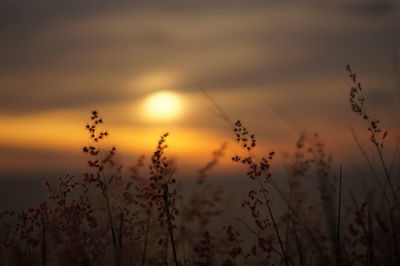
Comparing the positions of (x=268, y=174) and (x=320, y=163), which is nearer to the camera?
(x=320, y=163)

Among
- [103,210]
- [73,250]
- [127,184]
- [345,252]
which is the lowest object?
[345,252]

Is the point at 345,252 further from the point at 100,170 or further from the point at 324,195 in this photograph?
the point at 100,170

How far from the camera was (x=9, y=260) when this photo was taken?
404cm

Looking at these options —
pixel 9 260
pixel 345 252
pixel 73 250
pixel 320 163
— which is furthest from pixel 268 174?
pixel 9 260

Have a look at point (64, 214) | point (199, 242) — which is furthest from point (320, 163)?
point (64, 214)

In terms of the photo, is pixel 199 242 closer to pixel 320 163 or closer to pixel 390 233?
pixel 320 163

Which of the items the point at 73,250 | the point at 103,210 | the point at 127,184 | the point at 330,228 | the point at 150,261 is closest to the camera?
the point at 330,228

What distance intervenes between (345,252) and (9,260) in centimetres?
246

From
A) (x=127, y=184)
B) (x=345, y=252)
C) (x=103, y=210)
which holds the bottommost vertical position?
(x=345, y=252)

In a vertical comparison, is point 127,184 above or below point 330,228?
above

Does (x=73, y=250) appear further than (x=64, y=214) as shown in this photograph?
No

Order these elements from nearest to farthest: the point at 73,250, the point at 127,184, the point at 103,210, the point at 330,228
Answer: the point at 330,228 < the point at 73,250 < the point at 103,210 < the point at 127,184

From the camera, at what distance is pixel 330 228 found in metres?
3.22

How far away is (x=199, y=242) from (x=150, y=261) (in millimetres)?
452
